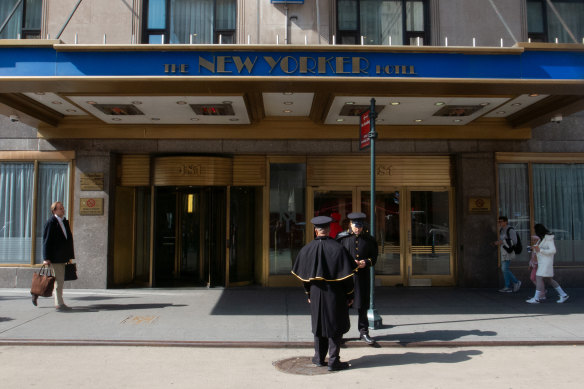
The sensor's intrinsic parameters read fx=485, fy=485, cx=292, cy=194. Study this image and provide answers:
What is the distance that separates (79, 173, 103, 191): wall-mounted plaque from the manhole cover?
23.4ft

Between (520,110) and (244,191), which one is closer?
(520,110)

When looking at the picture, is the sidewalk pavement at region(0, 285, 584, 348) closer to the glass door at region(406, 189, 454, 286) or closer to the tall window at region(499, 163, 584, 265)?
the glass door at region(406, 189, 454, 286)

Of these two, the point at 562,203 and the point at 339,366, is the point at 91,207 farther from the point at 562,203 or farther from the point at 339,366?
the point at 562,203

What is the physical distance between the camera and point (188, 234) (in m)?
12.4

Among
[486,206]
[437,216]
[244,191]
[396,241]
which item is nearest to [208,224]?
[244,191]

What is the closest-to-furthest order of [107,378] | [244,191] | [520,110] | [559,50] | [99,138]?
[107,378]
[559,50]
[520,110]
[99,138]
[244,191]

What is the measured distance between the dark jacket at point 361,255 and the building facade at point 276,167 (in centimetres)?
392

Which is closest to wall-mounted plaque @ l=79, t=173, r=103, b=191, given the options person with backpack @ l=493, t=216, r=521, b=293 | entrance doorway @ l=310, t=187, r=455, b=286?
entrance doorway @ l=310, t=187, r=455, b=286

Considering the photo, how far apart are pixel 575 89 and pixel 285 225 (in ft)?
21.5

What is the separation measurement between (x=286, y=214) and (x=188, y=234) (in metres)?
2.64

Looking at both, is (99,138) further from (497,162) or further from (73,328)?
(497,162)

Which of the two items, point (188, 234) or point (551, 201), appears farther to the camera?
point (188, 234)

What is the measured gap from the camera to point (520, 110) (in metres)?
10.4

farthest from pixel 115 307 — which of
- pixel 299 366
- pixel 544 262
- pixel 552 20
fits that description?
pixel 552 20
